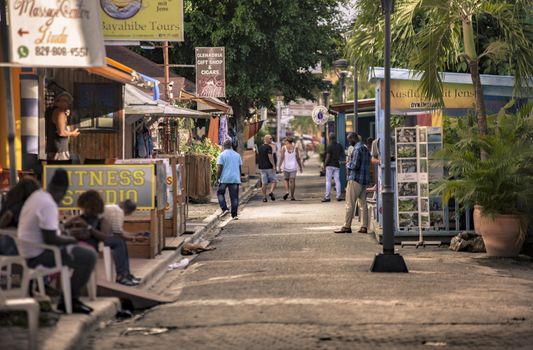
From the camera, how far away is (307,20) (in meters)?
47.7

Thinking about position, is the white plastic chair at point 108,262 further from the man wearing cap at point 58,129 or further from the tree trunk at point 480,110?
the tree trunk at point 480,110

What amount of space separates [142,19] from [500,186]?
25.8 ft

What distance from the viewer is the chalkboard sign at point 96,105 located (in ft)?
65.3

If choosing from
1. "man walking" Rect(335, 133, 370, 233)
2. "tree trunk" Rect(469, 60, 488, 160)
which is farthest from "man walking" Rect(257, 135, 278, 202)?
"tree trunk" Rect(469, 60, 488, 160)

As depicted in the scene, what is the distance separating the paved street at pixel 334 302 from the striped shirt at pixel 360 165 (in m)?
2.62

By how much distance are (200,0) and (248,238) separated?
86.1 ft

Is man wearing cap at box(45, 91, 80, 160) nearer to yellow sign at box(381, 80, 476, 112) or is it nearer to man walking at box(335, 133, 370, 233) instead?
yellow sign at box(381, 80, 476, 112)

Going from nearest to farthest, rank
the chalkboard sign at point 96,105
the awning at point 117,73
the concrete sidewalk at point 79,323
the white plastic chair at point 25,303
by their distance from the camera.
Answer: the white plastic chair at point 25,303
the concrete sidewalk at point 79,323
the awning at point 117,73
the chalkboard sign at point 96,105

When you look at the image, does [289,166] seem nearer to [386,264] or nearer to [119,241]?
[386,264]

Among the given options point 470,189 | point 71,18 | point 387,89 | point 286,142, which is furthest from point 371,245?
point 286,142

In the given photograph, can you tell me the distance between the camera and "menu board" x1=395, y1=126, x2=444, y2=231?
19.6 meters

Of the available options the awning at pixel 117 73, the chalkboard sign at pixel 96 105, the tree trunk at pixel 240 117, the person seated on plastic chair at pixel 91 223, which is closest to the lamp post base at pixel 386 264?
the person seated on plastic chair at pixel 91 223

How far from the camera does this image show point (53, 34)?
11.8 metres

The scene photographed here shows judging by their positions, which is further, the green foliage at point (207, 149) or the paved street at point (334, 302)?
the green foliage at point (207, 149)
